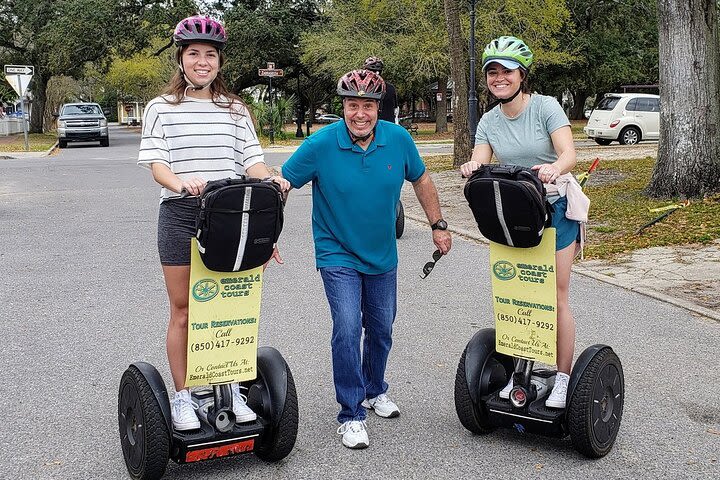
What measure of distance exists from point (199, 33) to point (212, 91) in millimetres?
263

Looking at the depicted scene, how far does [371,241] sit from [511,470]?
1266 millimetres

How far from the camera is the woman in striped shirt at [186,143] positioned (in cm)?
367

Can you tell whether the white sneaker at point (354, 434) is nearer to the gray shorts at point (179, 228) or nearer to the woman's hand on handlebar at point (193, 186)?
the gray shorts at point (179, 228)

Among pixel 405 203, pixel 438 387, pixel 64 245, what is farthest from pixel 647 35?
pixel 438 387

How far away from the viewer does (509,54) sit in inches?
156

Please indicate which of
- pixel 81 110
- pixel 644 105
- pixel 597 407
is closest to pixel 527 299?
pixel 597 407

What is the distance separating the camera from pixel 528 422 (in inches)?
157

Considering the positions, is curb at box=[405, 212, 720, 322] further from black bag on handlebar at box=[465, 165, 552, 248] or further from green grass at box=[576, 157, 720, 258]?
black bag on handlebar at box=[465, 165, 552, 248]

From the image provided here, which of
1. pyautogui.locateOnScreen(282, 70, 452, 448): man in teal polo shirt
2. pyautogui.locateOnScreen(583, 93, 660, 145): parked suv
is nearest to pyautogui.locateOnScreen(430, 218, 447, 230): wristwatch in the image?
pyautogui.locateOnScreen(282, 70, 452, 448): man in teal polo shirt

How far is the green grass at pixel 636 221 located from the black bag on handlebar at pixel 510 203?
5522 mm

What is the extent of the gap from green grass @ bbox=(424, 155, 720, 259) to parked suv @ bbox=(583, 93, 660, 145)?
12.7m

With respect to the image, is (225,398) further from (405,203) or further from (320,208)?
(405,203)

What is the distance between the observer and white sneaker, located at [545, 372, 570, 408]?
156 inches

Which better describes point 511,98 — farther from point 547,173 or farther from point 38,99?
point 38,99
